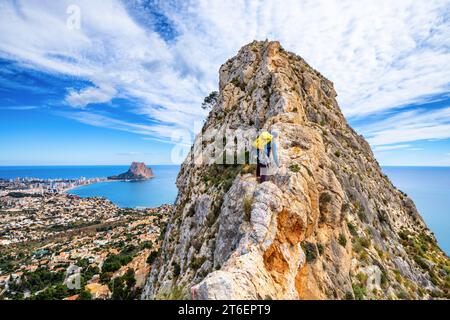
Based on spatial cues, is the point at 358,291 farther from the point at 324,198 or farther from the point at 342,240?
the point at 324,198

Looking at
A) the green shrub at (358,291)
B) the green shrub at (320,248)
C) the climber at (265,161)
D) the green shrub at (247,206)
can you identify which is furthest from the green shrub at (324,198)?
the green shrub at (247,206)

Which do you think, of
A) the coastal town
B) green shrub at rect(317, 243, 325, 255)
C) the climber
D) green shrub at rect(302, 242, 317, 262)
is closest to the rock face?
green shrub at rect(302, 242, 317, 262)

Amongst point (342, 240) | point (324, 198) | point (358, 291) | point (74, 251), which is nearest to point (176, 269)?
point (342, 240)

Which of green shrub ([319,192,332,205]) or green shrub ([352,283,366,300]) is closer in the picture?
green shrub ([352,283,366,300])

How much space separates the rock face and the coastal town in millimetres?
20908

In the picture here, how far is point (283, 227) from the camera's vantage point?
12.6 meters

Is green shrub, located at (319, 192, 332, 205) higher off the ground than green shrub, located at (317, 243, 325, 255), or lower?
higher

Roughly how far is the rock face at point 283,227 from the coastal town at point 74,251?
20908mm

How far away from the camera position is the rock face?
1130 cm

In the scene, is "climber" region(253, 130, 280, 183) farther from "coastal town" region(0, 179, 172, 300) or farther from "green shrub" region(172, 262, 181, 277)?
"coastal town" region(0, 179, 172, 300)

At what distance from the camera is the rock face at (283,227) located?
11.3 metres

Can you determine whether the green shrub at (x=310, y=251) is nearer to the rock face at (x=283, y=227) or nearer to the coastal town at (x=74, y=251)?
the rock face at (x=283, y=227)

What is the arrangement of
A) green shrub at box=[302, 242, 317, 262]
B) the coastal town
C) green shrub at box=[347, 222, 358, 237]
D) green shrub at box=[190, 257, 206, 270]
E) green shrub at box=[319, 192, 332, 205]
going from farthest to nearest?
1. the coastal town
2. green shrub at box=[347, 222, 358, 237]
3. green shrub at box=[190, 257, 206, 270]
4. green shrub at box=[319, 192, 332, 205]
5. green shrub at box=[302, 242, 317, 262]
